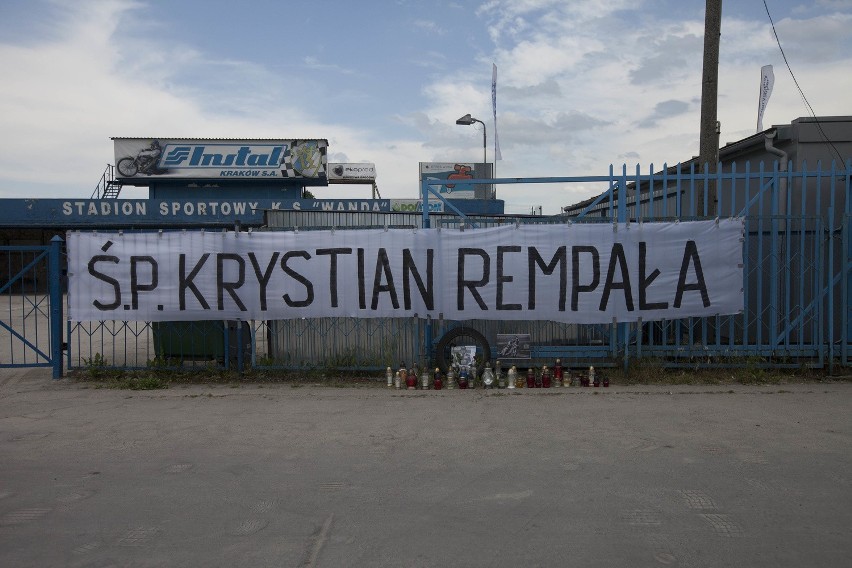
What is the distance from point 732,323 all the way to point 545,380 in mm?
2886

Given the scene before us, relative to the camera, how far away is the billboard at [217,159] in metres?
37.0

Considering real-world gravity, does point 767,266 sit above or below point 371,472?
above

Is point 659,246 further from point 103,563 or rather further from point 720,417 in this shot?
point 103,563

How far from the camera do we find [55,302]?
9.80 metres

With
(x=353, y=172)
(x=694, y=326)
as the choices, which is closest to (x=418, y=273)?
(x=694, y=326)

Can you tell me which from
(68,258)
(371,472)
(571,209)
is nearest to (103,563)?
(371,472)

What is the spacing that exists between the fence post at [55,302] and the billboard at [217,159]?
27774 mm

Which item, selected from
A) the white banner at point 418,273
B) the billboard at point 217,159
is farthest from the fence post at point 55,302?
the billboard at point 217,159

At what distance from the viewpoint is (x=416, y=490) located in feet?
17.4

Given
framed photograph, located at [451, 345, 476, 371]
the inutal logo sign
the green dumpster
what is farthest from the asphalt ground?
the inutal logo sign

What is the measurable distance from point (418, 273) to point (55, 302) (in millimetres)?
5473

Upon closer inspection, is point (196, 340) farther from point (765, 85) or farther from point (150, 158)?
point (150, 158)

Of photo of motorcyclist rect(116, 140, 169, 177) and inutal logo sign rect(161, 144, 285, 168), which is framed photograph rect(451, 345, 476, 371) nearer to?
inutal logo sign rect(161, 144, 285, 168)

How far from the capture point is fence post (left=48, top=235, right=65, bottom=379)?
973cm
